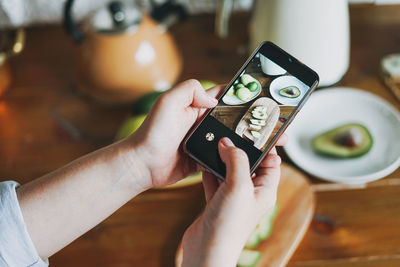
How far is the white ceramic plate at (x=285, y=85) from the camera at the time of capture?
578 millimetres

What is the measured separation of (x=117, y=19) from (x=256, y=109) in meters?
0.32

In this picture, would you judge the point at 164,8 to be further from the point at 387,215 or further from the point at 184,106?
the point at 387,215

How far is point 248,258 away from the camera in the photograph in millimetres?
630

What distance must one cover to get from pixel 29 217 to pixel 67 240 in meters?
0.06

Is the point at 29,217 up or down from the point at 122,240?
up

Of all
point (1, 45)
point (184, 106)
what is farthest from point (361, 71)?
point (1, 45)

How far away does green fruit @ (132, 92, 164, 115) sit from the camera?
759 mm

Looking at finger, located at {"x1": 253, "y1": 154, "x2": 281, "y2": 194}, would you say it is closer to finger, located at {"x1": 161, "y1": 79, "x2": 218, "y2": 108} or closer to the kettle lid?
finger, located at {"x1": 161, "y1": 79, "x2": 218, "y2": 108}

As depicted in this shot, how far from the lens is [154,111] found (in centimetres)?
54

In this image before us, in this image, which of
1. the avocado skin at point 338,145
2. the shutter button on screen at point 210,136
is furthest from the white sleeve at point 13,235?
the avocado skin at point 338,145

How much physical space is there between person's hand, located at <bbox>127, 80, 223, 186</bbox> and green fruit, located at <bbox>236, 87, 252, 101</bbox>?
33 mm

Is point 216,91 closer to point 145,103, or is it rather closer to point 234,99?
point 234,99

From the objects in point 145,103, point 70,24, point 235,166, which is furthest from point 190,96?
point 70,24

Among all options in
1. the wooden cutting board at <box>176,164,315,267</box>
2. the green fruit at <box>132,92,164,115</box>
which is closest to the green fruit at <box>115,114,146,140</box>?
the green fruit at <box>132,92,164,115</box>
